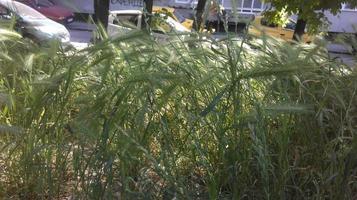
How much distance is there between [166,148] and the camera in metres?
2.35

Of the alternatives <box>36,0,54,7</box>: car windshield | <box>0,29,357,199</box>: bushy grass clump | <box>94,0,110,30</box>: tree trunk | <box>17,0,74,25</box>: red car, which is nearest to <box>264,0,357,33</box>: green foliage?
<box>94,0,110,30</box>: tree trunk

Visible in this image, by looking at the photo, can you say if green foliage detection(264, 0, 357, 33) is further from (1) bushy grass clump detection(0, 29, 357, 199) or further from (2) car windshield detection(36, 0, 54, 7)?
(2) car windshield detection(36, 0, 54, 7)

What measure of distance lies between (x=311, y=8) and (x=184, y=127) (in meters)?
6.24

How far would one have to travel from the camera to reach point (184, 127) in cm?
248

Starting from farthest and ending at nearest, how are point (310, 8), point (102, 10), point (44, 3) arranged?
point (44, 3) → point (102, 10) → point (310, 8)

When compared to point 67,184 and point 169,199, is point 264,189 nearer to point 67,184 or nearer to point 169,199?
point 169,199

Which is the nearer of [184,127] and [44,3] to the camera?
[184,127]

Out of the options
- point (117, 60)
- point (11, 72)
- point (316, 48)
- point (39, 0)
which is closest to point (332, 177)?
point (316, 48)

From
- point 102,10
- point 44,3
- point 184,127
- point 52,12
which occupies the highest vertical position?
point 184,127

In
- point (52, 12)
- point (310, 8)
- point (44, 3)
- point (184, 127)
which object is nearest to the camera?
point (184, 127)

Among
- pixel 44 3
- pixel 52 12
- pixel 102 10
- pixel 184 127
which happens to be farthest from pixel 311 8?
pixel 44 3

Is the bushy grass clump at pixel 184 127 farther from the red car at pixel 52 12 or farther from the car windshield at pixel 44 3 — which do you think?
the car windshield at pixel 44 3

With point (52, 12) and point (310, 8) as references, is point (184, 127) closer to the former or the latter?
point (310, 8)

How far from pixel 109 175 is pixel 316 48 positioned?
1.23m
